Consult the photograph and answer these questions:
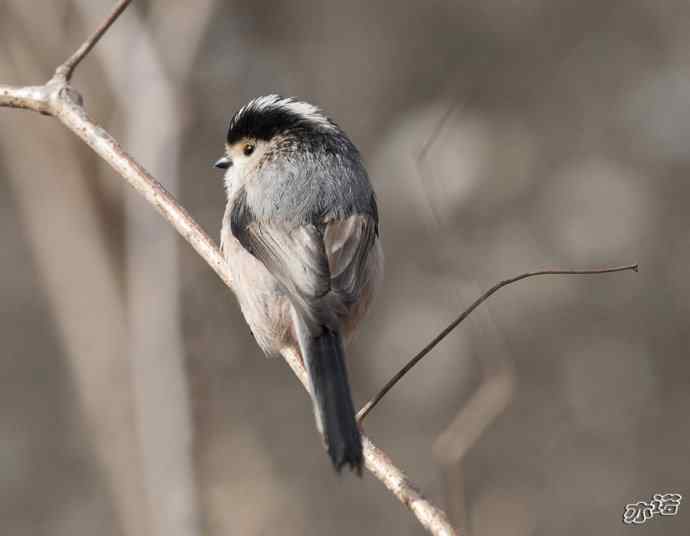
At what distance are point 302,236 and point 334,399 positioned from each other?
74cm

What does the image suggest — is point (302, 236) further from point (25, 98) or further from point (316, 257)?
point (25, 98)

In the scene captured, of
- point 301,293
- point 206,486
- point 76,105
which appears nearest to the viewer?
point 301,293

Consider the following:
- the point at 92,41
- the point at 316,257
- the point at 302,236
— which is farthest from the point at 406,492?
the point at 92,41

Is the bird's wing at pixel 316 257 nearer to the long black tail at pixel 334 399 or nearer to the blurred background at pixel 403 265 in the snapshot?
the long black tail at pixel 334 399

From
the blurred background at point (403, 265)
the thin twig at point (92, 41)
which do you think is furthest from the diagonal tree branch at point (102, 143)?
the blurred background at point (403, 265)

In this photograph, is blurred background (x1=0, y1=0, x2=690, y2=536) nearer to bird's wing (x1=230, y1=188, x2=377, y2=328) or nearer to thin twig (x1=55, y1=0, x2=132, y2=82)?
thin twig (x1=55, y1=0, x2=132, y2=82)

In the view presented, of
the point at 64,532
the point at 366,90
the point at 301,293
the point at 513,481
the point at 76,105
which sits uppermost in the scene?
Result: the point at 76,105

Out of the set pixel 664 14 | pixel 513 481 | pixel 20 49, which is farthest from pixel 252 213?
pixel 664 14

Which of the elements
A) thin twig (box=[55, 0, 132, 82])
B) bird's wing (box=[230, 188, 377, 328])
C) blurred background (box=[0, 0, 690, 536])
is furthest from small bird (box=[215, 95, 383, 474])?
blurred background (box=[0, 0, 690, 536])

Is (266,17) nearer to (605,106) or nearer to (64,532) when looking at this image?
(605,106)

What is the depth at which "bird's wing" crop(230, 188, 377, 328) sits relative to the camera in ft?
9.77

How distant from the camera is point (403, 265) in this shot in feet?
24.9

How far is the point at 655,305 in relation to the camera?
24.7 feet

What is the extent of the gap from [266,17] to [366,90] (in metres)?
0.99
